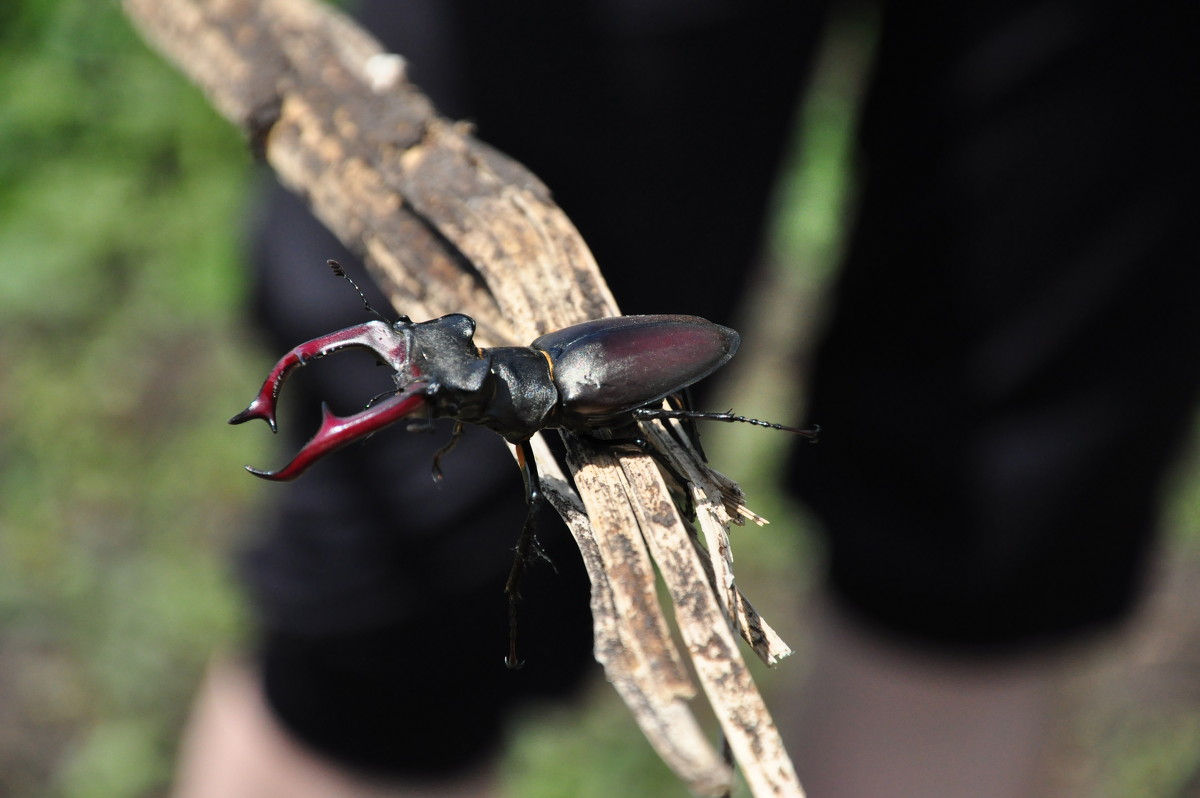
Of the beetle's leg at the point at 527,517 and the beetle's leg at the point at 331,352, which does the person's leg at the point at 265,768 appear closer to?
the beetle's leg at the point at 527,517

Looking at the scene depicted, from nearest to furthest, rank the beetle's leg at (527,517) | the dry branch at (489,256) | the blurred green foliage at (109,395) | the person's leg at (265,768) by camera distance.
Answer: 1. the dry branch at (489,256)
2. the beetle's leg at (527,517)
3. the person's leg at (265,768)
4. the blurred green foliage at (109,395)

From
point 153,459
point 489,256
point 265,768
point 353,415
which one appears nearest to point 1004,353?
point 489,256

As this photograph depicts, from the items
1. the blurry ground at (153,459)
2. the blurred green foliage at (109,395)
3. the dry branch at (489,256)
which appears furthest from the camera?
the blurred green foliage at (109,395)

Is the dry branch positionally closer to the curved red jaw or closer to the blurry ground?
the curved red jaw

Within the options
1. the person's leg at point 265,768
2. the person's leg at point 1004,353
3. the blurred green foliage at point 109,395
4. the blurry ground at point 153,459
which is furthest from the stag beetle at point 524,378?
the blurred green foliage at point 109,395

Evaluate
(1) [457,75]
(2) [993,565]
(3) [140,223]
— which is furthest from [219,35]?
(3) [140,223]

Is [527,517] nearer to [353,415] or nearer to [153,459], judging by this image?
[353,415]

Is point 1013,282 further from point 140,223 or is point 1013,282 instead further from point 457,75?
point 140,223
